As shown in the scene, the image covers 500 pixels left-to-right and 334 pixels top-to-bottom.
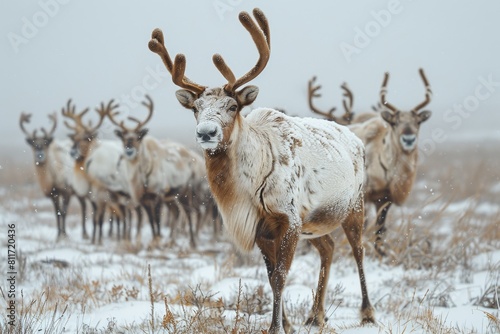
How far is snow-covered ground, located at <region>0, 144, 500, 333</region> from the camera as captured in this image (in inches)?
166

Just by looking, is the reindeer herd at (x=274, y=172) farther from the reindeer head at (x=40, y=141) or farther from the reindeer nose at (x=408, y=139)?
the reindeer head at (x=40, y=141)

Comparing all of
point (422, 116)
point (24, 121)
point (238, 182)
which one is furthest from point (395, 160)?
point (24, 121)

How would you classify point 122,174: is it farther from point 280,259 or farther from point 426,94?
point 280,259

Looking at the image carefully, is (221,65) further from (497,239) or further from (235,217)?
(497,239)

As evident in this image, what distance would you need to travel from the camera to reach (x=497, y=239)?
8.47 metres

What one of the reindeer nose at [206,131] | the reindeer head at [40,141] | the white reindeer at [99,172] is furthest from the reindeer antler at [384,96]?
the reindeer head at [40,141]

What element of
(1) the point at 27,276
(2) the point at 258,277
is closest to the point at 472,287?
(2) the point at 258,277

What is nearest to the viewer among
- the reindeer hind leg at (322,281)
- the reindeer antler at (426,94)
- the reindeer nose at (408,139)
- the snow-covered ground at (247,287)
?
the snow-covered ground at (247,287)

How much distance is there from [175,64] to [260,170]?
1.00 metres

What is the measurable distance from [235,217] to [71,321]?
1.78 meters

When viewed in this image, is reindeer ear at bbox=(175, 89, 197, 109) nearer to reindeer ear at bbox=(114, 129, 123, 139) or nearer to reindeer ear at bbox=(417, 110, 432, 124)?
reindeer ear at bbox=(417, 110, 432, 124)

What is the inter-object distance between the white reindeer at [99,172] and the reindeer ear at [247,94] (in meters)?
9.07

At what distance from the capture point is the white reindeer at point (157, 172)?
1167 centimetres

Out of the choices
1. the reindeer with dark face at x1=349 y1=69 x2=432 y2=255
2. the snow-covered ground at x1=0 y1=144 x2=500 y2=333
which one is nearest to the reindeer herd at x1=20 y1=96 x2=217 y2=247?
the snow-covered ground at x1=0 y1=144 x2=500 y2=333
